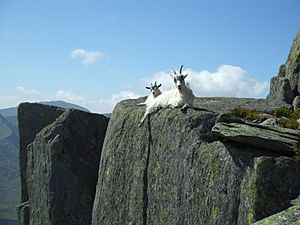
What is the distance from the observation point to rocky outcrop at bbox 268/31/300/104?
28.3m

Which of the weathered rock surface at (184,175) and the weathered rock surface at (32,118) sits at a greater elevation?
the weathered rock surface at (32,118)

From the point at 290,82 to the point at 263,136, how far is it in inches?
638

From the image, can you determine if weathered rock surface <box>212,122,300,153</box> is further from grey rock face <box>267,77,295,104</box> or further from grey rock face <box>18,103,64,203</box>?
grey rock face <box>18,103,64,203</box>

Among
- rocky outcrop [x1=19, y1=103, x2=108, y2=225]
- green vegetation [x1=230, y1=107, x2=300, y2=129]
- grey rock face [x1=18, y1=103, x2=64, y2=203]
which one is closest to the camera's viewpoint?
green vegetation [x1=230, y1=107, x2=300, y2=129]

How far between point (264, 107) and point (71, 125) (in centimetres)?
2012

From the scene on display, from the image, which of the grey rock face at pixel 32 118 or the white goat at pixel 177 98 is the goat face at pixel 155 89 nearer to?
the white goat at pixel 177 98

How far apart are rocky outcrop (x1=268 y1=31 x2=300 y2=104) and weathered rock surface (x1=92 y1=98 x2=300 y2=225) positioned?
138 inches

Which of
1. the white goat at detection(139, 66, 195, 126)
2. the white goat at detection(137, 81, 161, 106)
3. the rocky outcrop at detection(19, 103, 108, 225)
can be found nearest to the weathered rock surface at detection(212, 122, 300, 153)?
the white goat at detection(139, 66, 195, 126)

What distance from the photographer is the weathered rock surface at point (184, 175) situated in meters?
13.4

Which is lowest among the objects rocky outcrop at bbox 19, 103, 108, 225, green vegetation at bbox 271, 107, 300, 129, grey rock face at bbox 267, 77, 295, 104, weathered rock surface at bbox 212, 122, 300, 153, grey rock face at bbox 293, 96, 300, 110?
rocky outcrop at bbox 19, 103, 108, 225

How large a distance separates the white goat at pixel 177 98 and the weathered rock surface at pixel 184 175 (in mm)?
435

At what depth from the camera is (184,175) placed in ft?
55.6

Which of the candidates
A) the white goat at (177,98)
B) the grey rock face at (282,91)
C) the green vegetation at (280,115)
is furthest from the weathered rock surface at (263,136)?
the grey rock face at (282,91)

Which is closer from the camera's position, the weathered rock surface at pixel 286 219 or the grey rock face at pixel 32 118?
the weathered rock surface at pixel 286 219
